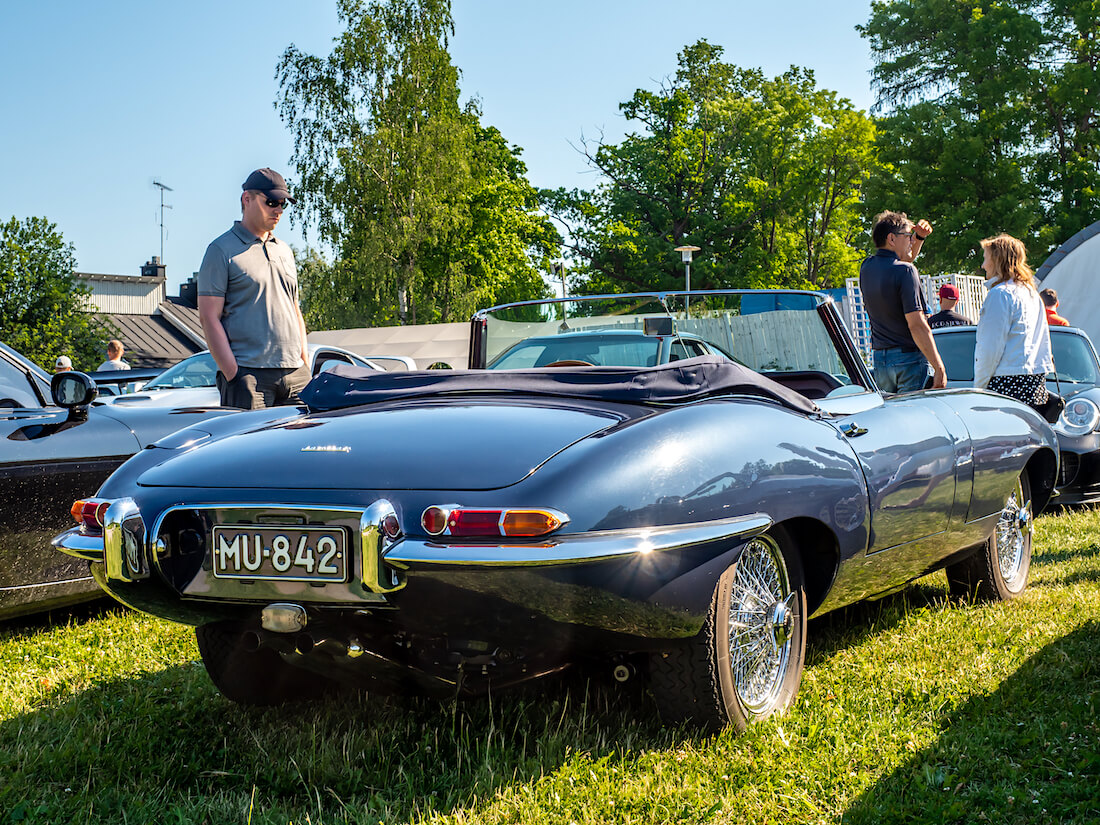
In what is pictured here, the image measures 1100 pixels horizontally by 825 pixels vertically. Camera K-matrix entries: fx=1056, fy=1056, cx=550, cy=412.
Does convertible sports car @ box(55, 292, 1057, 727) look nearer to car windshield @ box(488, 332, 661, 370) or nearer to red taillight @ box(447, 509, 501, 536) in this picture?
red taillight @ box(447, 509, 501, 536)

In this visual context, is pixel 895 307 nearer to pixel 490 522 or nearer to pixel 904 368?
pixel 904 368

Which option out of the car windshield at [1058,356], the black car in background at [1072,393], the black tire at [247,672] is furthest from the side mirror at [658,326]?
the car windshield at [1058,356]

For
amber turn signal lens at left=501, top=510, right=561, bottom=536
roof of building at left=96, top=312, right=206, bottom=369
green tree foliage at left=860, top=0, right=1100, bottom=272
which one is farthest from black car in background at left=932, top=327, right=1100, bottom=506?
roof of building at left=96, top=312, right=206, bottom=369

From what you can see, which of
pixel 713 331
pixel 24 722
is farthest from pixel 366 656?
pixel 713 331

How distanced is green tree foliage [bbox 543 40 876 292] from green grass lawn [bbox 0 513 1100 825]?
124 ft

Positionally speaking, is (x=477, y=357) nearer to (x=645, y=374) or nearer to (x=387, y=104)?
(x=645, y=374)

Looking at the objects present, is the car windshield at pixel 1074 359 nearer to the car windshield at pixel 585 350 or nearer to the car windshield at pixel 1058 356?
the car windshield at pixel 1058 356

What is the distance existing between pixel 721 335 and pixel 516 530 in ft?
5.99

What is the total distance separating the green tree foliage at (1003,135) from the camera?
106 feet

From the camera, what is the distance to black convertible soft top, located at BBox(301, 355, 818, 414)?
9.43 ft

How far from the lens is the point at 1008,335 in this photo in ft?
20.1

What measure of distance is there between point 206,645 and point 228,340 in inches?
84.7

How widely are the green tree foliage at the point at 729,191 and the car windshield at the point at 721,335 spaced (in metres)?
36.8

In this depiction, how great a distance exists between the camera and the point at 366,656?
101 inches
